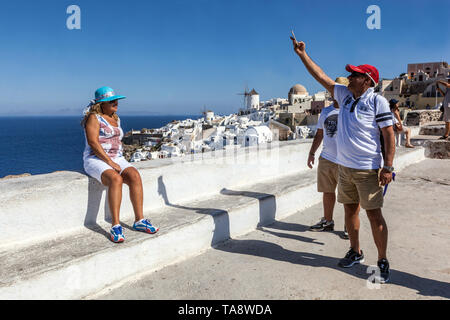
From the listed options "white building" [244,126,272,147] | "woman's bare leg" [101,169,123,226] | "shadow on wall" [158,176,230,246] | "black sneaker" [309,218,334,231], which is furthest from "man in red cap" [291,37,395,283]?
"white building" [244,126,272,147]

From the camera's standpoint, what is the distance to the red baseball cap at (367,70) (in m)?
2.48

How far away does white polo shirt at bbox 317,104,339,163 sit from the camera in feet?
11.2

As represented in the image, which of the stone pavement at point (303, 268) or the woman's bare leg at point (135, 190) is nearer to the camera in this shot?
the stone pavement at point (303, 268)

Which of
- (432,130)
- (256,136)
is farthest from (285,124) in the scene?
(432,130)

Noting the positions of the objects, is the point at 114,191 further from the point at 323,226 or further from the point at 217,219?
the point at 323,226

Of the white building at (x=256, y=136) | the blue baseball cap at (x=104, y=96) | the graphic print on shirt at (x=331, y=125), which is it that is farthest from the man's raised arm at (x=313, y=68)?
the white building at (x=256, y=136)

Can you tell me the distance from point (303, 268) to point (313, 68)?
5.55 feet

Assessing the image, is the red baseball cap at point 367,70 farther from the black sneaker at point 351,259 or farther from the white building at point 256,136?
the white building at point 256,136

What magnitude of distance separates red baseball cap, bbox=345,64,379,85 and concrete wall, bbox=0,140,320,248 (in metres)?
1.93

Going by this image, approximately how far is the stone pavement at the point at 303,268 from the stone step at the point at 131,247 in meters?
0.10

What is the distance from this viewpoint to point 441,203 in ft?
14.5

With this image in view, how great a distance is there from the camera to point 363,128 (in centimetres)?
247

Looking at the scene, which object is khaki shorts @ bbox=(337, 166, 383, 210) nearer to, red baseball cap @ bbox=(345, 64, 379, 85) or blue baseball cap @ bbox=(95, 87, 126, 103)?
red baseball cap @ bbox=(345, 64, 379, 85)

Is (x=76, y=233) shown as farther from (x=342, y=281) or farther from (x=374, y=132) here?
(x=374, y=132)
